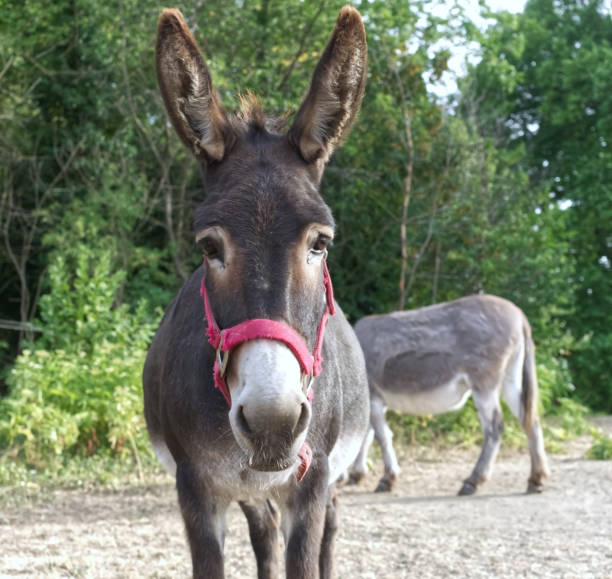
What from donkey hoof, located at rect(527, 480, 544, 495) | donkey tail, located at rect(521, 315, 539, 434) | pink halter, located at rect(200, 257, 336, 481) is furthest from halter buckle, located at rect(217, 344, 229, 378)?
donkey tail, located at rect(521, 315, 539, 434)

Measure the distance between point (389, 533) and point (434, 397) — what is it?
2.39 m

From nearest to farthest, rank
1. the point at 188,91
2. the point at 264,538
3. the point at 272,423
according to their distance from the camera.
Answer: the point at 272,423
the point at 188,91
the point at 264,538

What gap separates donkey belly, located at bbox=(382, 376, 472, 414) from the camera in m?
7.08

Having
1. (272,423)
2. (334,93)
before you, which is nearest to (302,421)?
(272,423)

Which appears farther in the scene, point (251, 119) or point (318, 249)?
point (251, 119)

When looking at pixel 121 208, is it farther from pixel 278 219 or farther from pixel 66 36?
pixel 278 219

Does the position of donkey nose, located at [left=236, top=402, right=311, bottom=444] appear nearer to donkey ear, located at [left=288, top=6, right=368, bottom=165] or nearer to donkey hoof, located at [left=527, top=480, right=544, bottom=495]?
donkey ear, located at [left=288, top=6, right=368, bottom=165]

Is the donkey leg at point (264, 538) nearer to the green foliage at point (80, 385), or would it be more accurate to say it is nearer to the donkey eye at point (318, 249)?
the donkey eye at point (318, 249)

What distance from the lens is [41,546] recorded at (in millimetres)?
4316

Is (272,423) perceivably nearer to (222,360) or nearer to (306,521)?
(222,360)

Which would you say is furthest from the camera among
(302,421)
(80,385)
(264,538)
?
(80,385)

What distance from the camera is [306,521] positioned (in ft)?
7.67

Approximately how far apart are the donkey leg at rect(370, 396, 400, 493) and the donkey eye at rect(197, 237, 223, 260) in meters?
5.28

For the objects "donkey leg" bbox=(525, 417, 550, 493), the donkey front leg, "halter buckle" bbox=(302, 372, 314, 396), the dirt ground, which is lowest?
the dirt ground
